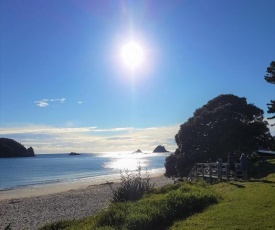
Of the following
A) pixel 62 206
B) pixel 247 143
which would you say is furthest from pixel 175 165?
pixel 62 206

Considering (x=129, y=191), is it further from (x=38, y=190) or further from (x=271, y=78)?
(x=38, y=190)

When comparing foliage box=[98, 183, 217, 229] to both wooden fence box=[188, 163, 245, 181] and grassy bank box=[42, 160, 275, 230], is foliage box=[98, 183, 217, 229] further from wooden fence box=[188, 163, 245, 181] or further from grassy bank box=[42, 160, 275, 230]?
wooden fence box=[188, 163, 245, 181]

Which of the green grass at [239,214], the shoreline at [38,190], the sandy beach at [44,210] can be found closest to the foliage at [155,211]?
the green grass at [239,214]

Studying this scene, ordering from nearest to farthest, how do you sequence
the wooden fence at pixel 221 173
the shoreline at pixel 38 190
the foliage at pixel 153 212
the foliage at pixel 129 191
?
the foliage at pixel 153 212 < the foliage at pixel 129 191 < the wooden fence at pixel 221 173 < the shoreline at pixel 38 190

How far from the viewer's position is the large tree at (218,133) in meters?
33.8

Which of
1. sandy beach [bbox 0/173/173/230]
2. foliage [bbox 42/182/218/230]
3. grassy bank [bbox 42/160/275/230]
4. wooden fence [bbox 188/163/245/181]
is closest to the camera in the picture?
grassy bank [bbox 42/160/275/230]

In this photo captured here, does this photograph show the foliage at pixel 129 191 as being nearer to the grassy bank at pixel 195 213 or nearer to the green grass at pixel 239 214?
the grassy bank at pixel 195 213

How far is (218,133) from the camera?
35.5m

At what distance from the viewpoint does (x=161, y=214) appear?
433 inches

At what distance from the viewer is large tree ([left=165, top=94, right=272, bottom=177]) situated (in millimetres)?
33781

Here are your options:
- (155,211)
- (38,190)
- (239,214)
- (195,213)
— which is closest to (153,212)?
(155,211)

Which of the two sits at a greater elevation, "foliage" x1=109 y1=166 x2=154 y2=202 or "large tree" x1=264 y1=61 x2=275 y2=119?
"large tree" x1=264 y1=61 x2=275 y2=119

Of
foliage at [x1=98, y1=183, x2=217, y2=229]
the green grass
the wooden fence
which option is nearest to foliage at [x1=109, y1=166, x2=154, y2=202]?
foliage at [x1=98, y1=183, x2=217, y2=229]

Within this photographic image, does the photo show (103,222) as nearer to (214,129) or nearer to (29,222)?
(29,222)
